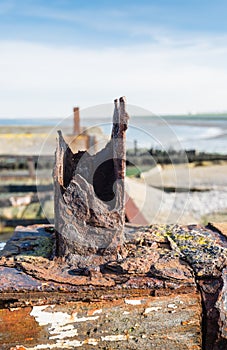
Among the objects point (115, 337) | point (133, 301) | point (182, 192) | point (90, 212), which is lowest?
point (182, 192)

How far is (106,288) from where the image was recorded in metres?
1.61

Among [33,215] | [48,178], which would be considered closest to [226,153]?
[48,178]

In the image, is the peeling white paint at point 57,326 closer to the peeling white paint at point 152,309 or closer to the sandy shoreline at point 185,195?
the peeling white paint at point 152,309

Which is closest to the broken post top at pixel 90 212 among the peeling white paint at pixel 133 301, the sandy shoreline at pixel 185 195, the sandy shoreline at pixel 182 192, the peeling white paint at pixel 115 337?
the peeling white paint at pixel 133 301

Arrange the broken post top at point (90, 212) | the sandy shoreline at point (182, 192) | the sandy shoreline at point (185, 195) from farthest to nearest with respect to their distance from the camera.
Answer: the sandy shoreline at point (185, 195) < the sandy shoreline at point (182, 192) < the broken post top at point (90, 212)

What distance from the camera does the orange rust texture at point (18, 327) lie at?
1.56 m

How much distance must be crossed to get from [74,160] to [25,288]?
2.27ft

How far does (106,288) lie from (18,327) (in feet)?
1.21

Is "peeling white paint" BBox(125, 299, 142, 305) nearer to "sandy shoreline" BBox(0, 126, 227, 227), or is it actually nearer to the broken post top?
the broken post top

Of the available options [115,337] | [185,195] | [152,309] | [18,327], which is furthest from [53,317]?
[185,195]

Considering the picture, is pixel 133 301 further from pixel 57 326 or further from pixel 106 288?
pixel 57 326

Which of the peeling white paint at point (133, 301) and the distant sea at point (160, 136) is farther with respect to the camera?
the distant sea at point (160, 136)

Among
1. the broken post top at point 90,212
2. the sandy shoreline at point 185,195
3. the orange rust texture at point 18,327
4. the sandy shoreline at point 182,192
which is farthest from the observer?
the sandy shoreline at point 185,195

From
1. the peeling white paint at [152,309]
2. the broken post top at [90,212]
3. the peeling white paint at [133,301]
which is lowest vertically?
the peeling white paint at [152,309]
